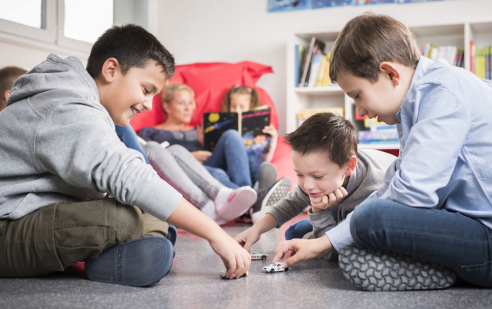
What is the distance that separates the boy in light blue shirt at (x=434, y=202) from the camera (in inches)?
35.0

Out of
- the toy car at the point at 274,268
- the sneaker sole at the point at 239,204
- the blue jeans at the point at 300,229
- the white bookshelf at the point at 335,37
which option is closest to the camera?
the toy car at the point at 274,268

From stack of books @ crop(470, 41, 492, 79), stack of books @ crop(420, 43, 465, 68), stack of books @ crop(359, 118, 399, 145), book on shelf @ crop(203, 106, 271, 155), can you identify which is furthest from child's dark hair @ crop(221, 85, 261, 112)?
stack of books @ crop(470, 41, 492, 79)

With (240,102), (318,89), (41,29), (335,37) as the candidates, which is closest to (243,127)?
(240,102)

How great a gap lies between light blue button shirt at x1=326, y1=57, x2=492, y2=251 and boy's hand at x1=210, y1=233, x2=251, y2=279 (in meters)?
0.31

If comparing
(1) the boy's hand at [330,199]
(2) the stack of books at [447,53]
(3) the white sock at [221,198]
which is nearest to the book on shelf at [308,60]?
(2) the stack of books at [447,53]

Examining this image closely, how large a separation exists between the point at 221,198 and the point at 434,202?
1.21 meters

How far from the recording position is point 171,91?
2754 mm

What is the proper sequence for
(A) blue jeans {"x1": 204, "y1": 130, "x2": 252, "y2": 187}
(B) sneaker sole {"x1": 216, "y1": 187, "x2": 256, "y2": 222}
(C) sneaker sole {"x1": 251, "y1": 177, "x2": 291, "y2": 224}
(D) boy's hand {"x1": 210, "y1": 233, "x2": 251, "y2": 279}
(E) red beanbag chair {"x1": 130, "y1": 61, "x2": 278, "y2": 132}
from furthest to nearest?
(E) red beanbag chair {"x1": 130, "y1": 61, "x2": 278, "y2": 132}
(A) blue jeans {"x1": 204, "y1": 130, "x2": 252, "y2": 187}
(C) sneaker sole {"x1": 251, "y1": 177, "x2": 291, "y2": 224}
(B) sneaker sole {"x1": 216, "y1": 187, "x2": 256, "y2": 222}
(D) boy's hand {"x1": 210, "y1": 233, "x2": 251, "y2": 279}

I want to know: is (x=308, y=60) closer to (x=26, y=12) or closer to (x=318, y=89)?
(x=318, y=89)

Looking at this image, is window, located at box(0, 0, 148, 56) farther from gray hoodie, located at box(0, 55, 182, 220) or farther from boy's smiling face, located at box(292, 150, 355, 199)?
boy's smiling face, located at box(292, 150, 355, 199)

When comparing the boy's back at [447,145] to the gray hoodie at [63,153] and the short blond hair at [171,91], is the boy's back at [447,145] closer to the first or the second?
the gray hoodie at [63,153]

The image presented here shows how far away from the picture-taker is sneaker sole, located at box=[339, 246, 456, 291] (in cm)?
94

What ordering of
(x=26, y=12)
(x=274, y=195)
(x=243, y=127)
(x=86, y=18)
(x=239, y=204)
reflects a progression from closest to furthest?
(x=239, y=204) < (x=274, y=195) < (x=26, y=12) < (x=243, y=127) < (x=86, y=18)

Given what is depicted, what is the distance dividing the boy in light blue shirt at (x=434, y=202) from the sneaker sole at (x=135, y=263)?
13.7 inches
